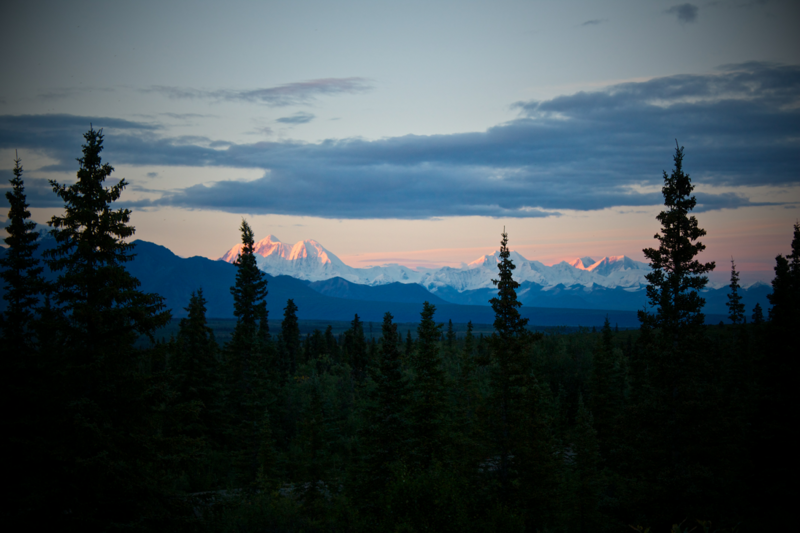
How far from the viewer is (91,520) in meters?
17.4

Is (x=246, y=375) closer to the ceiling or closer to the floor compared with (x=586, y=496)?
closer to the ceiling

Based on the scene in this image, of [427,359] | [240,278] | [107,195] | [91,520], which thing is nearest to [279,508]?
[427,359]

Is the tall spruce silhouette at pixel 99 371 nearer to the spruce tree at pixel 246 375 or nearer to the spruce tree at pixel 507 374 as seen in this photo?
the spruce tree at pixel 507 374

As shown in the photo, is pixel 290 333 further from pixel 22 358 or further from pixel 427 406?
pixel 22 358

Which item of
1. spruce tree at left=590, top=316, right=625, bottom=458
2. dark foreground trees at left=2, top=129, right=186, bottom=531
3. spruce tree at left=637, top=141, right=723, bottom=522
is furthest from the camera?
→ spruce tree at left=590, top=316, right=625, bottom=458

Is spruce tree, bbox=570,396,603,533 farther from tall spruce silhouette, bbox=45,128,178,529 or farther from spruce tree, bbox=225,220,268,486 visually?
tall spruce silhouette, bbox=45,128,178,529

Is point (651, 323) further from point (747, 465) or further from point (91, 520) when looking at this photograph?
point (91, 520)

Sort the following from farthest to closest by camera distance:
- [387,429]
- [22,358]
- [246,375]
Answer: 1. [246,375]
2. [387,429]
3. [22,358]

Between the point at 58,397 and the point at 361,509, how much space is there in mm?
17571

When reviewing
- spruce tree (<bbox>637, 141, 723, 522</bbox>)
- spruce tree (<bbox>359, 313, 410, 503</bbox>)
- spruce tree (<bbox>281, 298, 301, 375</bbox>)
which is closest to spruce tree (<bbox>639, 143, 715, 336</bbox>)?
spruce tree (<bbox>637, 141, 723, 522</bbox>)

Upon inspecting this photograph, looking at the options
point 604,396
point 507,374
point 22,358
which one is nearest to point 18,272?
point 22,358

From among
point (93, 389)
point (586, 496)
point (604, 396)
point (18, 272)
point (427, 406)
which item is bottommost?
point (586, 496)

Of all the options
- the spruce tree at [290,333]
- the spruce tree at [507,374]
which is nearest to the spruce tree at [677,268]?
the spruce tree at [507,374]

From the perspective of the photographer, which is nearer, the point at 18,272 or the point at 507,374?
the point at 18,272
